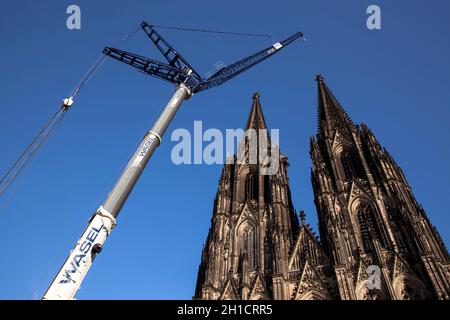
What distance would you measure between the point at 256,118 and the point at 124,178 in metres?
42.5

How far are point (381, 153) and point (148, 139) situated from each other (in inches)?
1063

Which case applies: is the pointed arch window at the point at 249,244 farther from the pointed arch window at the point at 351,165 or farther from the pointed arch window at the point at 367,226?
the pointed arch window at the point at 351,165

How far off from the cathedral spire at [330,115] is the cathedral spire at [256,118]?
8.38 metres

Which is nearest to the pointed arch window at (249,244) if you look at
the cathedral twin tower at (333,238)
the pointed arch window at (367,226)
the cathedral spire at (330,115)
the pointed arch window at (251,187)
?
the cathedral twin tower at (333,238)

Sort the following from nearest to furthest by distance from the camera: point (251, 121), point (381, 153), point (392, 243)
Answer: point (392, 243), point (381, 153), point (251, 121)

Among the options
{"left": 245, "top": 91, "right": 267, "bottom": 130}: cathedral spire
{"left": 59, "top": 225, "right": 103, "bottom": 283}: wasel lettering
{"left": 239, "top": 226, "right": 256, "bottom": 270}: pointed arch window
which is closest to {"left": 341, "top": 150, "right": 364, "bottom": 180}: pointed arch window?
{"left": 239, "top": 226, "right": 256, "bottom": 270}: pointed arch window

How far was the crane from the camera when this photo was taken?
404 inches

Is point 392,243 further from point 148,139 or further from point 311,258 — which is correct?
point 148,139

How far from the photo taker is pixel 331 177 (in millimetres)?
35812

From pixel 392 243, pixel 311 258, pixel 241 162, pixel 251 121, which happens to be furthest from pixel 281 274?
pixel 251 121

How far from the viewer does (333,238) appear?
2805 cm

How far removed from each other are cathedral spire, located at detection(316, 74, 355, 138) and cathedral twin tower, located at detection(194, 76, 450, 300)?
18.0 inches

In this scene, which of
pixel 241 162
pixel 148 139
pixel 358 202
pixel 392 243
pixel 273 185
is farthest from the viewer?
pixel 241 162

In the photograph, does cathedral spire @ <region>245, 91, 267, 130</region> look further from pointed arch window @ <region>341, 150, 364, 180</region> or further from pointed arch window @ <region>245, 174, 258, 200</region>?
pointed arch window @ <region>341, 150, 364, 180</region>
